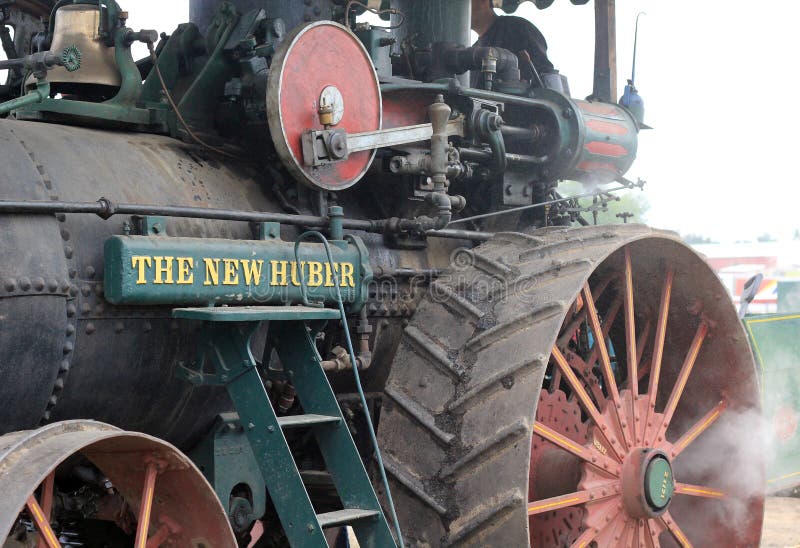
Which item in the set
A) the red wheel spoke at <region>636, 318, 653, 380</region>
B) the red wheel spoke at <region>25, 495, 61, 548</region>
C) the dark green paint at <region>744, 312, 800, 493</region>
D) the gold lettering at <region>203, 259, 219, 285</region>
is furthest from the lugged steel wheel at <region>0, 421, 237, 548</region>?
the dark green paint at <region>744, 312, 800, 493</region>

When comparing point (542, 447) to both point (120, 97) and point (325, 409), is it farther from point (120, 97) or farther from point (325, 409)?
point (120, 97)

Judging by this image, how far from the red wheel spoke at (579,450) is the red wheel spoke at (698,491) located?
1.84ft

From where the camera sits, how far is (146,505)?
3.05 meters

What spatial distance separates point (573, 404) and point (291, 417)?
1.62 m

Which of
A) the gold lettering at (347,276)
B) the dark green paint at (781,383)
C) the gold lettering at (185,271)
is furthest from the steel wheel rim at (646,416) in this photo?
the dark green paint at (781,383)

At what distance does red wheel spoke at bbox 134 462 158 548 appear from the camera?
9.87 feet

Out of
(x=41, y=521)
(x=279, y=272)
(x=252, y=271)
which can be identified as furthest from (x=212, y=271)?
(x=41, y=521)

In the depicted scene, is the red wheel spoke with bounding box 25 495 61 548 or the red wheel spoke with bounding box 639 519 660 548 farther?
the red wheel spoke with bounding box 639 519 660 548

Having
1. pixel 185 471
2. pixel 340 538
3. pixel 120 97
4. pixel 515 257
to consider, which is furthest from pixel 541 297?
pixel 340 538

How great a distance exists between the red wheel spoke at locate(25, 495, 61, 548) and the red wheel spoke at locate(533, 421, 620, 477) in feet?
6.08

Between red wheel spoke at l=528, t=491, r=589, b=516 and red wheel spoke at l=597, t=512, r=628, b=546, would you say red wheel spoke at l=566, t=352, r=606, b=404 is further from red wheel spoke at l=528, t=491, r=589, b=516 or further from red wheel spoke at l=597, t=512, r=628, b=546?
Result: red wheel spoke at l=528, t=491, r=589, b=516

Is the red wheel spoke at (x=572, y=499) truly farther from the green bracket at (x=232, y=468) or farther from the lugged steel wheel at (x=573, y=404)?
the green bracket at (x=232, y=468)

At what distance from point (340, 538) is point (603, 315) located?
6.11ft

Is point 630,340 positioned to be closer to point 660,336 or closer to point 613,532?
point 660,336
